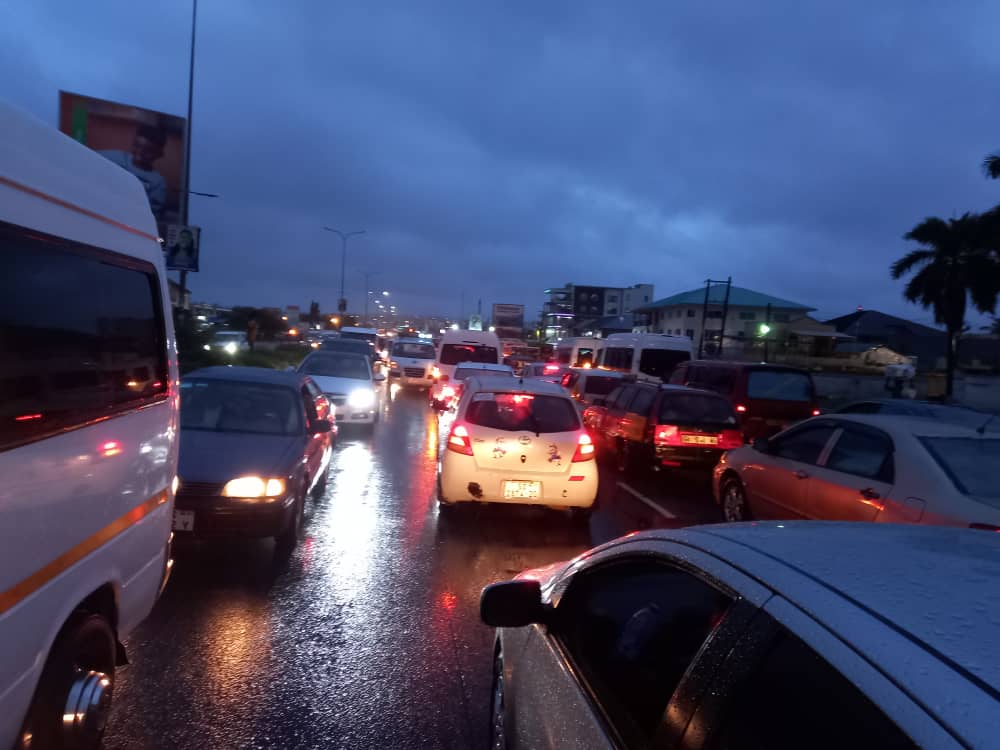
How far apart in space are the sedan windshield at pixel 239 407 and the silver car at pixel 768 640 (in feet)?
17.5

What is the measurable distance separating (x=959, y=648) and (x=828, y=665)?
246mm

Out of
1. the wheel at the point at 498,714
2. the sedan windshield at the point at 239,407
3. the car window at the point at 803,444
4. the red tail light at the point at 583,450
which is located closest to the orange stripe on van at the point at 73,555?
the wheel at the point at 498,714

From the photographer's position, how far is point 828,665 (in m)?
1.59

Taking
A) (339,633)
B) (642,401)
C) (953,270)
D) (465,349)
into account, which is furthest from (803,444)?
(953,270)

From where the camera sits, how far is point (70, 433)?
2959 mm

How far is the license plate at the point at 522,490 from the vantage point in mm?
8039

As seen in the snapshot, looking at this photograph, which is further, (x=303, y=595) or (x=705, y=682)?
(x=303, y=595)

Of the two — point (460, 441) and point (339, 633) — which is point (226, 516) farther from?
point (460, 441)

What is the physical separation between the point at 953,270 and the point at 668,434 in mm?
33294

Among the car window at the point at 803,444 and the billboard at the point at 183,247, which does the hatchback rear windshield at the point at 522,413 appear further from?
the billboard at the point at 183,247

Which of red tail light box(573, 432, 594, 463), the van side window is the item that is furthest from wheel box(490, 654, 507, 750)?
red tail light box(573, 432, 594, 463)

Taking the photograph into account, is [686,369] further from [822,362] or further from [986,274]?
[822,362]

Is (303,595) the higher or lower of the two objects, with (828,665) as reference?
lower

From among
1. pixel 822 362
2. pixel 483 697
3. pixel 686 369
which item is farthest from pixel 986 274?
pixel 483 697
